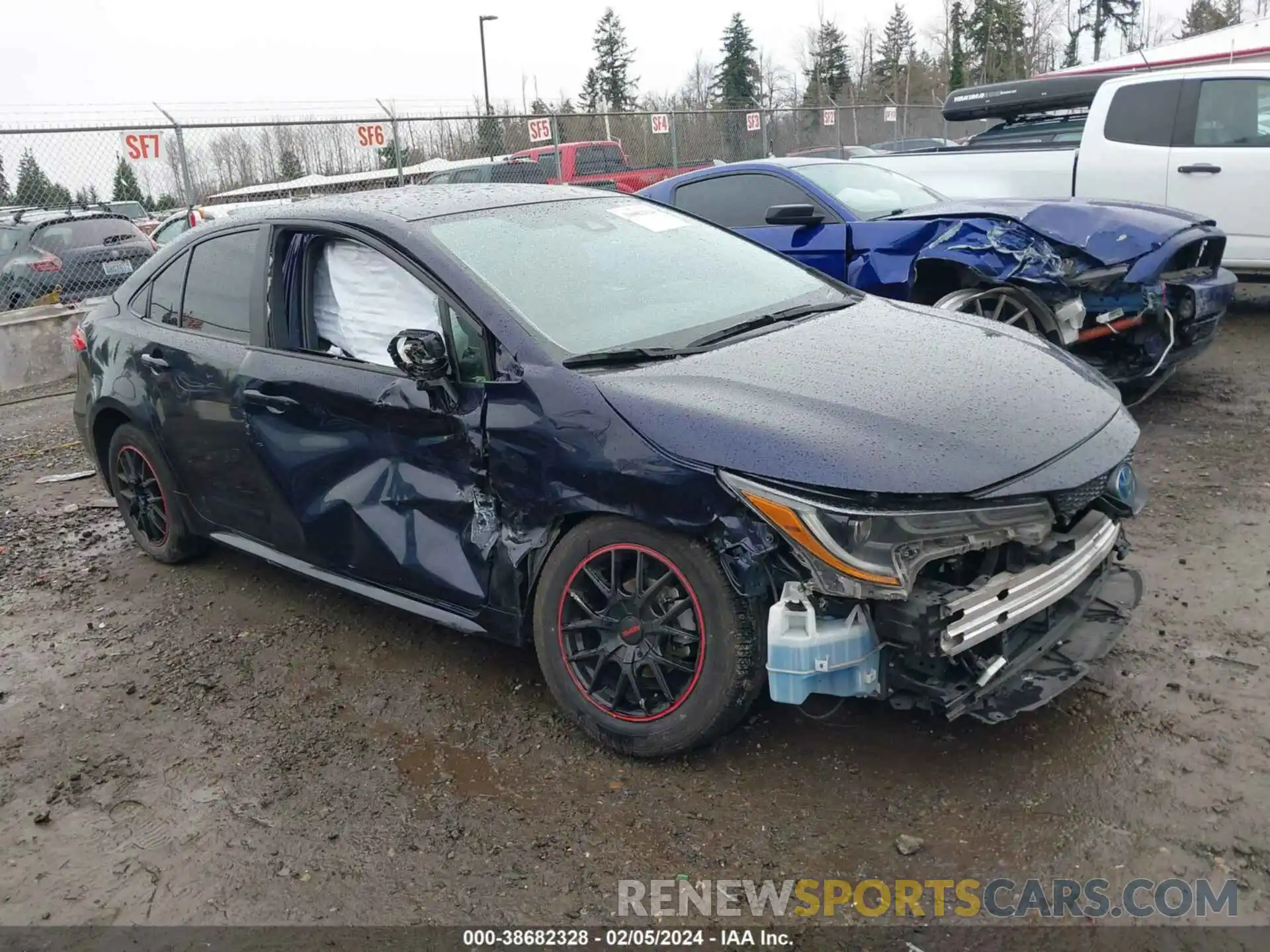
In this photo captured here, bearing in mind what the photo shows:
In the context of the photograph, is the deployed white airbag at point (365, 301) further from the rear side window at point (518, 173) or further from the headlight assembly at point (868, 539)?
the rear side window at point (518, 173)

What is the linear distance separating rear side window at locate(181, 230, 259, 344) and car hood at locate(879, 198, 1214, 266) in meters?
3.91

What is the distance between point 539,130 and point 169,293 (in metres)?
11.2

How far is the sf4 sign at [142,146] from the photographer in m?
11.0

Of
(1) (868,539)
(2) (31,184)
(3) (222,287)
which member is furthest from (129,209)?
(1) (868,539)

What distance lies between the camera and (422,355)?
3215 mm

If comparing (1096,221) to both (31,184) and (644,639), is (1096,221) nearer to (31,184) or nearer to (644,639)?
(644,639)

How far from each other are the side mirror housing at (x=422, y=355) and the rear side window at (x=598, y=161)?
13321 millimetres

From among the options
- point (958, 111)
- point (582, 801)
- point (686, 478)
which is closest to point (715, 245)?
point (686, 478)

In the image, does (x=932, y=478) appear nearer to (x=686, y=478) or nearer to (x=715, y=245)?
(x=686, y=478)

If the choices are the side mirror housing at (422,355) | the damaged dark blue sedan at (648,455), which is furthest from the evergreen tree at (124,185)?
the side mirror housing at (422,355)

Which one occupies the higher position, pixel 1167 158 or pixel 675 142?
pixel 675 142

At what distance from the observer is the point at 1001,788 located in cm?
284

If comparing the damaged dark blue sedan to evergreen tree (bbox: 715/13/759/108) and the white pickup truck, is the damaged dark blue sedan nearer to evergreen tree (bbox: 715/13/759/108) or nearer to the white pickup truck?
the white pickup truck

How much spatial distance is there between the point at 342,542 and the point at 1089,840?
260cm
